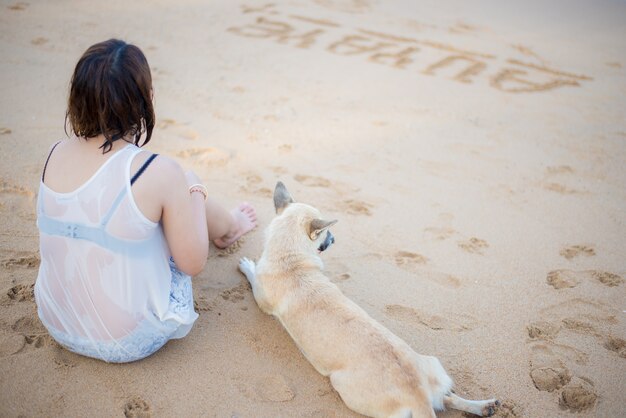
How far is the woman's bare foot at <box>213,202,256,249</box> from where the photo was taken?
11.8ft

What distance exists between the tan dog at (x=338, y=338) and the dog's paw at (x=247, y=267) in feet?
0.91

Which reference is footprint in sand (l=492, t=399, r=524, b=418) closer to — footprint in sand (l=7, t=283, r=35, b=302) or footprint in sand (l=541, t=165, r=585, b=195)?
footprint in sand (l=541, t=165, r=585, b=195)

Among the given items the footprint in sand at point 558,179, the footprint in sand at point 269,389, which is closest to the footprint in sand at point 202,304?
the footprint in sand at point 269,389

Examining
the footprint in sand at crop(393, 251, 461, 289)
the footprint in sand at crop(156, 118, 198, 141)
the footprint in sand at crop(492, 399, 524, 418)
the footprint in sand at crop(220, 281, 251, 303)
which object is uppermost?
the footprint in sand at crop(156, 118, 198, 141)

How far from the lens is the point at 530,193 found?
4.60 metres

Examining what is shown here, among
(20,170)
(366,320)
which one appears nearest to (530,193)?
(366,320)

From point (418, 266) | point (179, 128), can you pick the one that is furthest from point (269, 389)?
point (179, 128)

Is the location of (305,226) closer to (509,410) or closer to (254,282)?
(254,282)

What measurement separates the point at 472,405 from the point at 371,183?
251cm

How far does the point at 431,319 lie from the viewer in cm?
311

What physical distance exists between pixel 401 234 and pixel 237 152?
205cm

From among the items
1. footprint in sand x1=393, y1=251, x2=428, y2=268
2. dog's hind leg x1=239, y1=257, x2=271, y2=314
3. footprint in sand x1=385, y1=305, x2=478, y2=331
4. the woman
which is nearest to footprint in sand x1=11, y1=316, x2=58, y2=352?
the woman

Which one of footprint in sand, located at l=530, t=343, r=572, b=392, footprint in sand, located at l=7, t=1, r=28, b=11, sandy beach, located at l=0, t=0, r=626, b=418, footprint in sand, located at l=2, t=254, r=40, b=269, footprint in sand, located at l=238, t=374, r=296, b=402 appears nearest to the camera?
footprint in sand, located at l=238, t=374, r=296, b=402

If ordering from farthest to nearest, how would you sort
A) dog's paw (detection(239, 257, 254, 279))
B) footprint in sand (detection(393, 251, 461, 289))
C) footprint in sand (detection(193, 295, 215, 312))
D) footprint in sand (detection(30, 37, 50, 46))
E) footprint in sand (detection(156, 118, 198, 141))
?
footprint in sand (detection(30, 37, 50, 46)), footprint in sand (detection(156, 118, 198, 141)), footprint in sand (detection(393, 251, 461, 289)), dog's paw (detection(239, 257, 254, 279)), footprint in sand (detection(193, 295, 215, 312))
